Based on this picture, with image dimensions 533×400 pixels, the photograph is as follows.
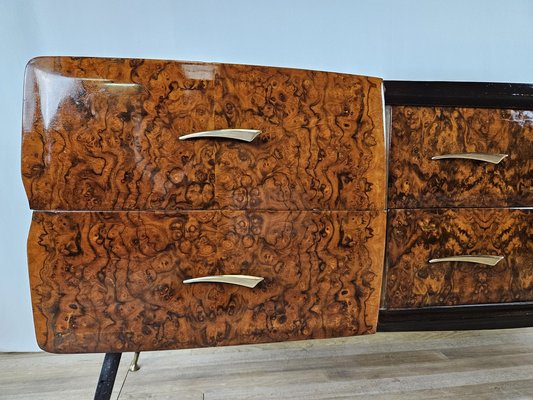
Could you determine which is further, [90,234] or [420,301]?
[420,301]

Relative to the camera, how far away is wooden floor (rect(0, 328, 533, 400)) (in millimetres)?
780

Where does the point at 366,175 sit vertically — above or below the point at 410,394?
above

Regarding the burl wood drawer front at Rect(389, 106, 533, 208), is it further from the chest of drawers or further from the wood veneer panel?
the wood veneer panel

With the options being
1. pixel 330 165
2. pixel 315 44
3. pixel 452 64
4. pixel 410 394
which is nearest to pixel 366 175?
pixel 330 165

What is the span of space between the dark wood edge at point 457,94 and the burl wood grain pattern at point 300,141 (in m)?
0.04

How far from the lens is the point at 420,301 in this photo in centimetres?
63

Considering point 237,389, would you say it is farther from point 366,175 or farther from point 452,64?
point 452,64

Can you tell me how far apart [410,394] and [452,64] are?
0.90m

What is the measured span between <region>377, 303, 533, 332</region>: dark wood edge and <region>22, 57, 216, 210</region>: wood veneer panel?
0.41 m

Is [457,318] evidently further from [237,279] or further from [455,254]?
[237,279]

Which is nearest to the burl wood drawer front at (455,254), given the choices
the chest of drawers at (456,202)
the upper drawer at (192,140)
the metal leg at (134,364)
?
the chest of drawers at (456,202)

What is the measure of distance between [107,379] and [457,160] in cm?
67

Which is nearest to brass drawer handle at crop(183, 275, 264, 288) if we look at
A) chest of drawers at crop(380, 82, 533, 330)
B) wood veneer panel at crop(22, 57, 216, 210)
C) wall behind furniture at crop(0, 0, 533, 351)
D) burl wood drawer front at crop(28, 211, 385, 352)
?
burl wood drawer front at crop(28, 211, 385, 352)

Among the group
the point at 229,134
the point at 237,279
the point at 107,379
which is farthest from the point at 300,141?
the point at 107,379
